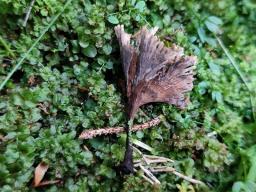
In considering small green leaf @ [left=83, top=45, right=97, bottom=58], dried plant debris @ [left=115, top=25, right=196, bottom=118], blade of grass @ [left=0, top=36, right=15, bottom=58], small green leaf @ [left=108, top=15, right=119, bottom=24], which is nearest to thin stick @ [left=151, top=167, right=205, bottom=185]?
dried plant debris @ [left=115, top=25, right=196, bottom=118]

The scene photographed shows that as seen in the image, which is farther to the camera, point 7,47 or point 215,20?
point 215,20

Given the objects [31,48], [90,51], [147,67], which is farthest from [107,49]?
[31,48]

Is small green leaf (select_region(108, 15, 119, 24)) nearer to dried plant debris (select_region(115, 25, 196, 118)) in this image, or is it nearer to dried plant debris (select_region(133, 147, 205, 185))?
dried plant debris (select_region(115, 25, 196, 118))

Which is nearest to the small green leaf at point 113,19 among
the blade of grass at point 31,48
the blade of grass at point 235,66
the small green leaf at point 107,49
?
the small green leaf at point 107,49

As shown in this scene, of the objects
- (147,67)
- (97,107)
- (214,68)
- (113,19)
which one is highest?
(113,19)

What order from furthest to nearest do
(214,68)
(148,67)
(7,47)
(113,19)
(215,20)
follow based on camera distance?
(215,20), (214,68), (113,19), (148,67), (7,47)

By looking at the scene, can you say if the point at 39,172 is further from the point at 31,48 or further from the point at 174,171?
the point at 174,171
